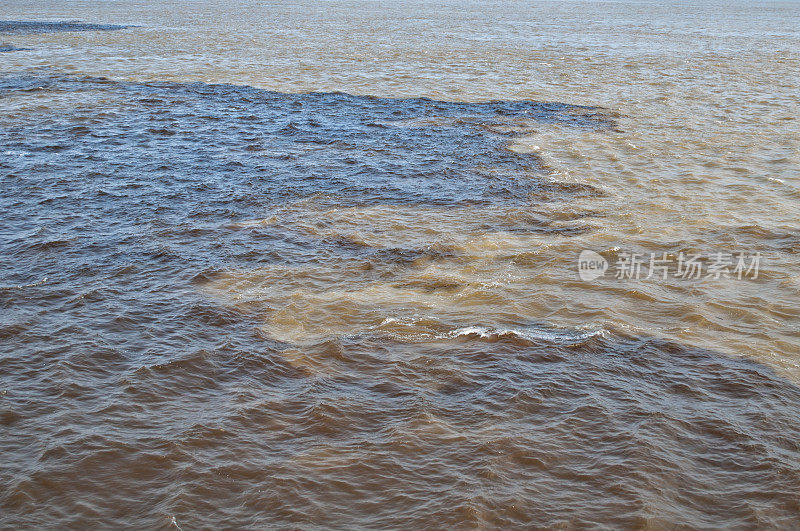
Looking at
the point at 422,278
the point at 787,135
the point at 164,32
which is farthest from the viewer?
the point at 164,32

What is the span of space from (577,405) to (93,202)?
9107 mm

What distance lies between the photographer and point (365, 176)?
47.3 ft

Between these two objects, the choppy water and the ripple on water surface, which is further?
the choppy water

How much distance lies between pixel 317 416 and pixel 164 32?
41.4m

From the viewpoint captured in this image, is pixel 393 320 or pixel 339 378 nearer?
pixel 339 378

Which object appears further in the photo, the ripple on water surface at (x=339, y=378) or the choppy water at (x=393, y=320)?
the choppy water at (x=393, y=320)

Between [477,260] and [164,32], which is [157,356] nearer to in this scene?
[477,260]

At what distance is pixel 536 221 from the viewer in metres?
11.9

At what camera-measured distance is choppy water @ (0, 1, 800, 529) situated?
19.5 ft

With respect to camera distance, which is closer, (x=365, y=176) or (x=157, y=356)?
(x=157, y=356)

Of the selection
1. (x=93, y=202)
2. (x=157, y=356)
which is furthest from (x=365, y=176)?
(x=157, y=356)

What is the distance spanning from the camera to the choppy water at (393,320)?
5.93 metres

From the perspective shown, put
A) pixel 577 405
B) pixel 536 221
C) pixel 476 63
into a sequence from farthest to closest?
pixel 476 63
pixel 536 221
pixel 577 405

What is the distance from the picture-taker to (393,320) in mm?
8594
